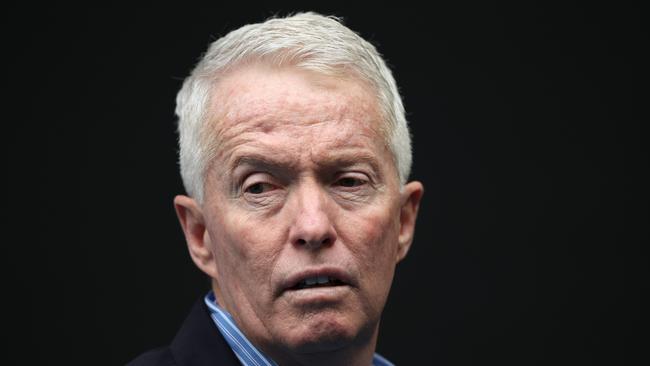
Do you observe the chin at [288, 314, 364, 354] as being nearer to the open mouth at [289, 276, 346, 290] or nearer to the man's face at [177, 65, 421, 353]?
the man's face at [177, 65, 421, 353]

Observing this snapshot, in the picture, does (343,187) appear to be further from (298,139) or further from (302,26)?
(302,26)

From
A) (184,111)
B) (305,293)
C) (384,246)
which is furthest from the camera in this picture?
(184,111)

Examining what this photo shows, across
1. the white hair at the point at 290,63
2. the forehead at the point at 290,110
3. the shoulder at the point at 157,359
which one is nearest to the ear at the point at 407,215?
the white hair at the point at 290,63

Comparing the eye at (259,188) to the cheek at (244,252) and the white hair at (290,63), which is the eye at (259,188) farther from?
the white hair at (290,63)

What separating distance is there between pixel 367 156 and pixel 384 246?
0.37m

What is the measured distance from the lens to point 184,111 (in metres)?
4.10

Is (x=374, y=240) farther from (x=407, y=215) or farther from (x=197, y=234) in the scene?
(x=197, y=234)

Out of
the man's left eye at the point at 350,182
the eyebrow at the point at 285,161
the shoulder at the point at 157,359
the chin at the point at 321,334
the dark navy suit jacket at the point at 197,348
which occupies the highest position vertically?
the eyebrow at the point at 285,161

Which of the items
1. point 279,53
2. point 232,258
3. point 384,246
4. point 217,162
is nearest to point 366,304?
point 384,246

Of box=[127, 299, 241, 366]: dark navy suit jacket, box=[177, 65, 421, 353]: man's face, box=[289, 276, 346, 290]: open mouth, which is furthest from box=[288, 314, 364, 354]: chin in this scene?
box=[127, 299, 241, 366]: dark navy suit jacket

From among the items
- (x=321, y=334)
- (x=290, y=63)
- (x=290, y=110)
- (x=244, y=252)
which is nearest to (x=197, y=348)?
(x=244, y=252)

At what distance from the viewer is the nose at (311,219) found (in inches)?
138

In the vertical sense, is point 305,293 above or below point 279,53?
below

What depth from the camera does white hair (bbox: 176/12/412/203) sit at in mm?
3830
